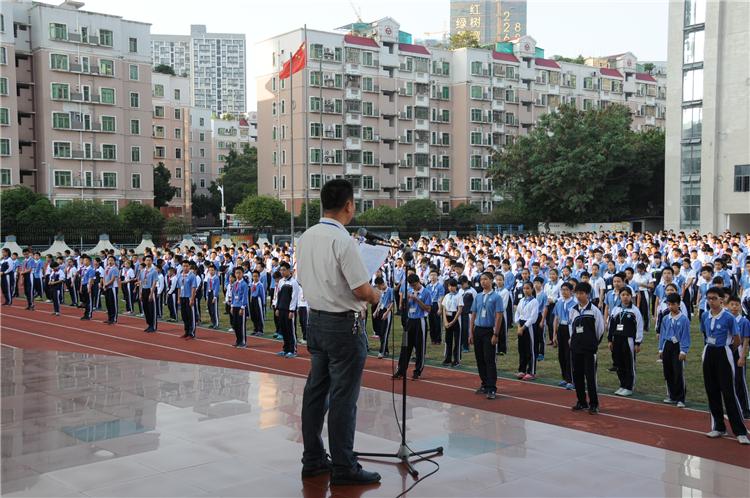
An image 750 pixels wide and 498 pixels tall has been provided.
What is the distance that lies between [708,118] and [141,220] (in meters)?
30.1

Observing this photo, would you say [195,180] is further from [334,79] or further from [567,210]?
[567,210]

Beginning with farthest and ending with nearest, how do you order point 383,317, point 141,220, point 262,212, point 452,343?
point 262,212
point 141,220
point 383,317
point 452,343

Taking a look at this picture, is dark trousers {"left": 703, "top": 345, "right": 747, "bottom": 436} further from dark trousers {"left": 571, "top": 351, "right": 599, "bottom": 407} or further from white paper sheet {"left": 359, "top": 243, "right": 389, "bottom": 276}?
white paper sheet {"left": 359, "top": 243, "right": 389, "bottom": 276}

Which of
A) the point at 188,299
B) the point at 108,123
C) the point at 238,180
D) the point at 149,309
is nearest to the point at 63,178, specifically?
the point at 108,123

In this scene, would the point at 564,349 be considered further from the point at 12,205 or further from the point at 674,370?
the point at 12,205

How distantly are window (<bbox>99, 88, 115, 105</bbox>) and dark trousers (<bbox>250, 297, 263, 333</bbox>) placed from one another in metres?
40.4

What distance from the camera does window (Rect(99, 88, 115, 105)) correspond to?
51.2 metres

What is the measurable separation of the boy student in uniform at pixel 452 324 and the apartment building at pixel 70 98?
139 feet

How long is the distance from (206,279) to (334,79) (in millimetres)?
39069

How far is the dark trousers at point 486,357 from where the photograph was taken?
31.7 ft

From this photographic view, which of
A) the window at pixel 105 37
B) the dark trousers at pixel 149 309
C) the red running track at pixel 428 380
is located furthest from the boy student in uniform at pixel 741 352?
the window at pixel 105 37

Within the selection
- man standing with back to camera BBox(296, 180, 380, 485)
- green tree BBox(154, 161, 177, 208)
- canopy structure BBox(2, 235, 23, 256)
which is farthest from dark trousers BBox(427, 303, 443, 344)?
green tree BBox(154, 161, 177, 208)

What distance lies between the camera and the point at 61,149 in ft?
163

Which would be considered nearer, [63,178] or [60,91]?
[60,91]
